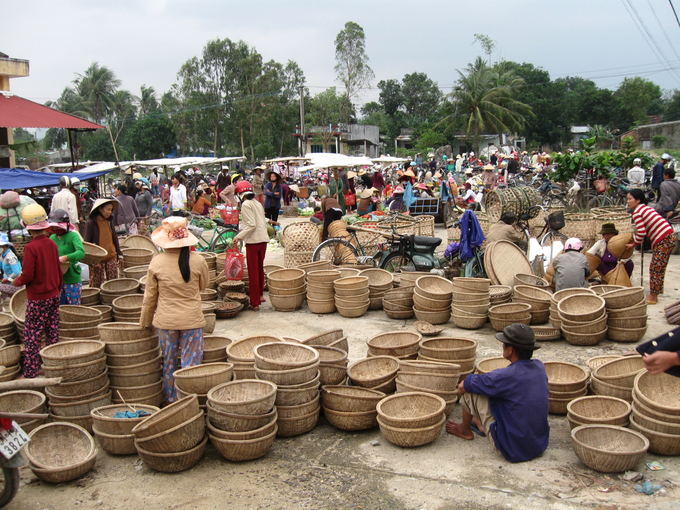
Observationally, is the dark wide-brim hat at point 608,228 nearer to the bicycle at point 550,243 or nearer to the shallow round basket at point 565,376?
the bicycle at point 550,243

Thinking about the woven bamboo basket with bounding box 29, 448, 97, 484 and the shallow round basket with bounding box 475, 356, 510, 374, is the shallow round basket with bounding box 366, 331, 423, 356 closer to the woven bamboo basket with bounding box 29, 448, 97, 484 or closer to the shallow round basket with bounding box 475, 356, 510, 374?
the shallow round basket with bounding box 475, 356, 510, 374

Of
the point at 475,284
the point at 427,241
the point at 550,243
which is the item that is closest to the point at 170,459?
the point at 475,284

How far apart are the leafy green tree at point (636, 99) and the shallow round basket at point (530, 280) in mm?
53767

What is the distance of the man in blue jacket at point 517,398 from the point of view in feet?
11.8

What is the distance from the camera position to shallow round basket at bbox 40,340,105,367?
4047 mm

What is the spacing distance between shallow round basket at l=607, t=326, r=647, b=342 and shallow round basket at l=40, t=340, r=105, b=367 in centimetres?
515

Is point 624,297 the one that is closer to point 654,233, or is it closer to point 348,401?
point 654,233

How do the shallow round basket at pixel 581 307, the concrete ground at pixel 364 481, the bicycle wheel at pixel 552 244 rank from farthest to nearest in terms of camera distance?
the bicycle wheel at pixel 552 244, the shallow round basket at pixel 581 307, the concrete ground at pixel 364 481

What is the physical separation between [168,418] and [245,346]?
4.44 ft

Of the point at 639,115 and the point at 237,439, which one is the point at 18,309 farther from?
the point at 639,115

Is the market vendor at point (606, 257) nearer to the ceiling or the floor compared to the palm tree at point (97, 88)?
nearer to the floor

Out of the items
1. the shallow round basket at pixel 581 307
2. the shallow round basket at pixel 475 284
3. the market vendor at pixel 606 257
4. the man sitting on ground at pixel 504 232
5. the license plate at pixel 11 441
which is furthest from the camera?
the man sitting on ground at pixel 504 232

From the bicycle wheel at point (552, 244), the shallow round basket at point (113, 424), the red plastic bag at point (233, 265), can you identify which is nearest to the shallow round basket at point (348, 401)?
the shallow round basket at point (113, 424)

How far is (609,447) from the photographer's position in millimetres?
3705
